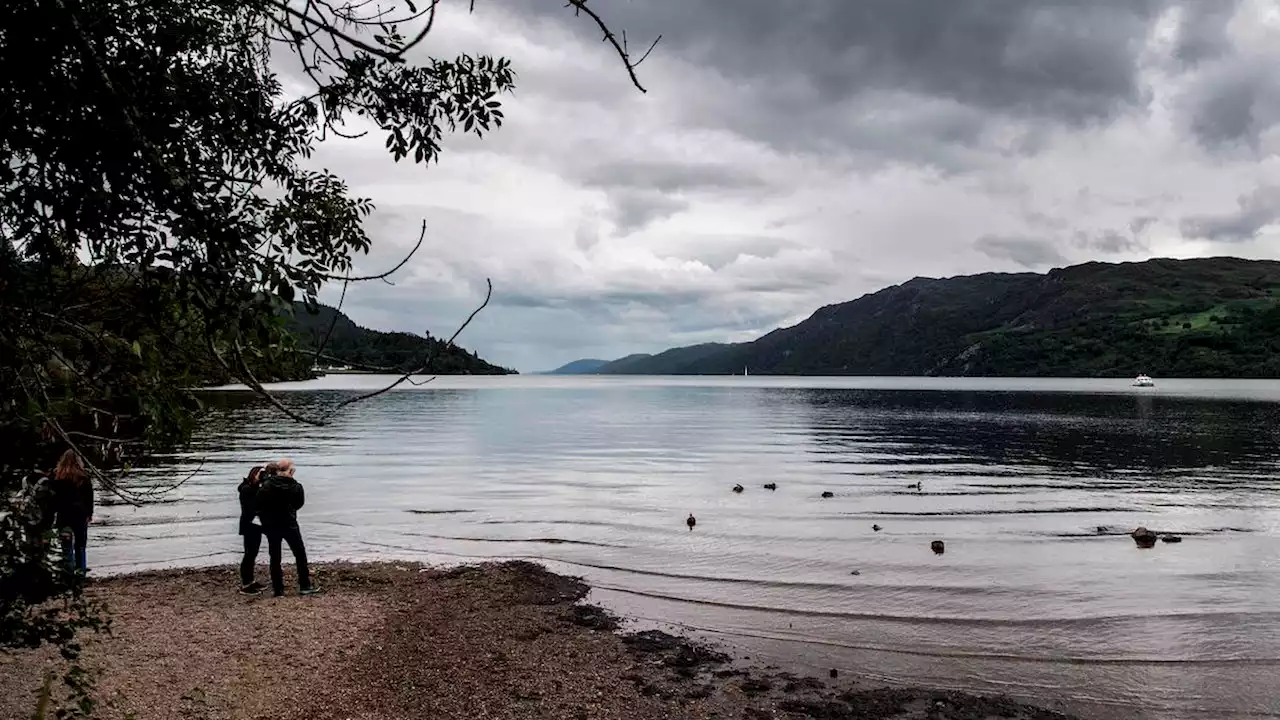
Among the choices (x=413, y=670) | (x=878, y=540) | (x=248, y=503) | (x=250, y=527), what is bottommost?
(x=878, y=540)

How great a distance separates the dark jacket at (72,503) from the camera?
17.4m

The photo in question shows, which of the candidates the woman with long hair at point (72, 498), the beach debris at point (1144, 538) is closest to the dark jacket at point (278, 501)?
the woman with long hair at point (72, 498)

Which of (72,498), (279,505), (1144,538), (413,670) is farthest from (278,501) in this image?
(1144,538)

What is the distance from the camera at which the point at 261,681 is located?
1294cm

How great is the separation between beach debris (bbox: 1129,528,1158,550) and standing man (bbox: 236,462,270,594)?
27.3 meters

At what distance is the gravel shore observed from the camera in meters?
12.3

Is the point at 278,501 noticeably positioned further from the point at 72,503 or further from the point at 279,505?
the point at 72,503

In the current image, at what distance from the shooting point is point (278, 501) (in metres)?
17.6

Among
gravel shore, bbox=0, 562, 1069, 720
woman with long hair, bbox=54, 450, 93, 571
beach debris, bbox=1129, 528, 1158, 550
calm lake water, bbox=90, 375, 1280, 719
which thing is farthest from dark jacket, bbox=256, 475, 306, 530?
beach debris, bbox=1129, 528, 1158, 550

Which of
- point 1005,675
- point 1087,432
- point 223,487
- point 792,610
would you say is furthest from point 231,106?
point 1087,432

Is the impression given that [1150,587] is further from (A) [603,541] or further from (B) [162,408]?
(B) [162,408]

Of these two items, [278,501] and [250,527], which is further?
[250,527]

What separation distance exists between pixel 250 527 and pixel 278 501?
142cm

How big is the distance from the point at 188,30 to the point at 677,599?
1766 cm
